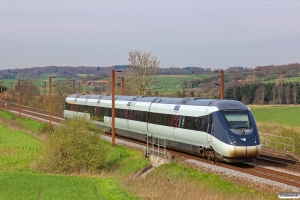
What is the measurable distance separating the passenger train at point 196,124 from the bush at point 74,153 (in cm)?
421

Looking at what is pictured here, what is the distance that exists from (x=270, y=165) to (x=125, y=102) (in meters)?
16.0

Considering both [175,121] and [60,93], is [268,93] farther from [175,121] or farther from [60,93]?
[175,121]

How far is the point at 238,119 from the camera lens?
23203mm

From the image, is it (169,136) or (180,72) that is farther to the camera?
(180,72)

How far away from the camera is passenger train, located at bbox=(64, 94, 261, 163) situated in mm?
22406

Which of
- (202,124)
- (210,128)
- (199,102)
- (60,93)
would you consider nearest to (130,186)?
(210,128)

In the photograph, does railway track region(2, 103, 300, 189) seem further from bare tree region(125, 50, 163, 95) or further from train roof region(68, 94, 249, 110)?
bare tree region(125, 50, 163, 95)

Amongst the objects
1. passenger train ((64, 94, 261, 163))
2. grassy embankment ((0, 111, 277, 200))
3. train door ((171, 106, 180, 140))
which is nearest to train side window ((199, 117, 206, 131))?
passenger train ((64, 94, 261, 163))

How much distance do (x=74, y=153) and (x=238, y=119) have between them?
424 inches

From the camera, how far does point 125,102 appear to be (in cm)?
3725

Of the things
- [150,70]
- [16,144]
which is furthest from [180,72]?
[16,144]

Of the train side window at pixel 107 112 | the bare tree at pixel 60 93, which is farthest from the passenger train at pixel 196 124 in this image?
the bare tree at pixel 60 93

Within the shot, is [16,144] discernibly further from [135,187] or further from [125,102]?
[135,187]

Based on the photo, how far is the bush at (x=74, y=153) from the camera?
28859 millimetres
